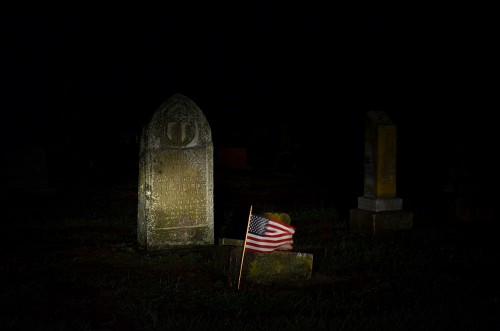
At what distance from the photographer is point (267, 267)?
7.37 metres

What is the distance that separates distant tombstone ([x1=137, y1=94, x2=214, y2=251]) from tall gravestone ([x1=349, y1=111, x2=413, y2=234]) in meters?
2.95

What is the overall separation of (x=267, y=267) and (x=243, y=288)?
40cm

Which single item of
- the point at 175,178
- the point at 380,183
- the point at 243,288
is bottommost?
the point at 243,288

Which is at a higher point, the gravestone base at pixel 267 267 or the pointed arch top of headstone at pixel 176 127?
the pointed arch top of headstone at pixel 176 127

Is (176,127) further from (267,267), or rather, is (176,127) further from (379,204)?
(379,204)

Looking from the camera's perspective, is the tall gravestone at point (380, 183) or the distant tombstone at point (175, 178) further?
the tall gravestone at point (380, 183)

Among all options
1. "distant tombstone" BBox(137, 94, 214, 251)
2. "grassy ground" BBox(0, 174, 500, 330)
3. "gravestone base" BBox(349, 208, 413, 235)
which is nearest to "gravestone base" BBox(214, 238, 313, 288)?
"grassy ground" BBox(0, 174, 500, 330)

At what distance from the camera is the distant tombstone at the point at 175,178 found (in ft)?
29.3

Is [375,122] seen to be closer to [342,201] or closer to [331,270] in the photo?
[331,270]

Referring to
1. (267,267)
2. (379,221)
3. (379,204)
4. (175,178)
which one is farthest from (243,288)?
(379,204)

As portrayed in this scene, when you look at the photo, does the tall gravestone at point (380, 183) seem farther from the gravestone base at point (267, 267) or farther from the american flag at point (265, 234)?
the american flag at point (265, 234)

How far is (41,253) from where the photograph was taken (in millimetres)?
9086

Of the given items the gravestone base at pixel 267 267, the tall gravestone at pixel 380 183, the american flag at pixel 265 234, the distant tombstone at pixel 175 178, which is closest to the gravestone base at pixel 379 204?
the tall gravestone at pixel 380 183

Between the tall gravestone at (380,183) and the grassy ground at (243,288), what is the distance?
392mm
